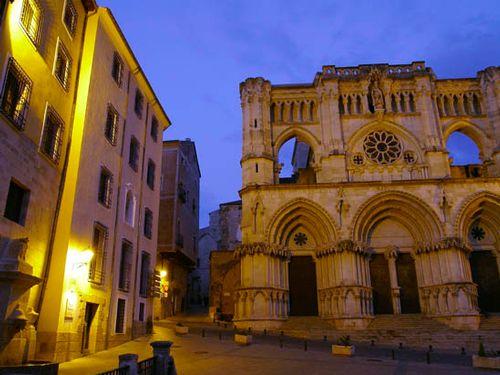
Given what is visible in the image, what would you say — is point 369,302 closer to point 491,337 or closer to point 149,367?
point 491,337

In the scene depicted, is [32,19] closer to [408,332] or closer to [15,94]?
[15,94]

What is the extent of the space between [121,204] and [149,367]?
398 inches

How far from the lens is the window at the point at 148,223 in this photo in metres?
22.3

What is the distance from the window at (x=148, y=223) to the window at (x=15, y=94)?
1046cm

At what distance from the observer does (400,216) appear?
2895 cm

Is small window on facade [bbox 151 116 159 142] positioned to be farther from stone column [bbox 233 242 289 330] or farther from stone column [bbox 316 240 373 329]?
stone column [bbox 316 240 373 329]

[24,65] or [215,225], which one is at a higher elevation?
[215,225]

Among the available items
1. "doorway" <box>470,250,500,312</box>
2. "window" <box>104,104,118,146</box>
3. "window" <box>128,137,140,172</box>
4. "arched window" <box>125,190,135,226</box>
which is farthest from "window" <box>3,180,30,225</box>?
"doorway" <box>470,250,500,312</box>

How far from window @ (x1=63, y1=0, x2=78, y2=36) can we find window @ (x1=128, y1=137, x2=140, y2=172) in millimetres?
6043

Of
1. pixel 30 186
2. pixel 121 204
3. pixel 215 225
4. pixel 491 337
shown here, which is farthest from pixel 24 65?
pixel 215 225

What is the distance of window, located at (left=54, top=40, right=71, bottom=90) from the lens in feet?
48.4

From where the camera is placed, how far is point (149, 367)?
996 cm

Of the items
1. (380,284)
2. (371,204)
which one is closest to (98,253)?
(371,204)

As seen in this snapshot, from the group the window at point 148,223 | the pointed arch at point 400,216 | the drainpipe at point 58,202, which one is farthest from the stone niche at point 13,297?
the pointed arch at point 400,216
